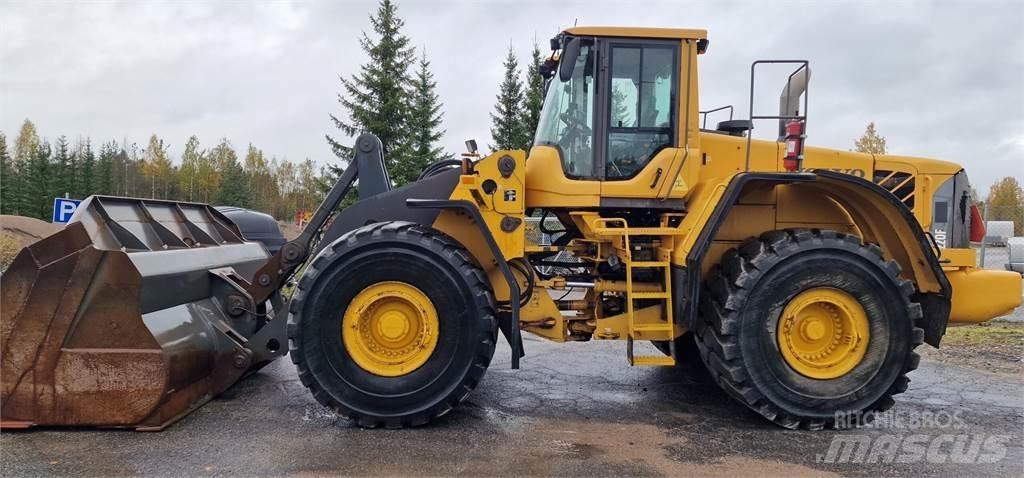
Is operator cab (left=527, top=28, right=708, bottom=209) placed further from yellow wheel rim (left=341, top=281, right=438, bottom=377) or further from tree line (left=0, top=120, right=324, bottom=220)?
tree line (left=0, top=120, right=324, bottom=220)

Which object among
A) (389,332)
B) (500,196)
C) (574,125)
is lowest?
(389,332)

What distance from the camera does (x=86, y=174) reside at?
133 feet

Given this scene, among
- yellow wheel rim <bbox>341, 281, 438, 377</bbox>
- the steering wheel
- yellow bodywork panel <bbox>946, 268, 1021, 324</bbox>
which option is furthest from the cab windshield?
yellow bodywork panel <bbox>946, 268, 1021, 324</bbox>

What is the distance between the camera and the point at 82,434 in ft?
12.2

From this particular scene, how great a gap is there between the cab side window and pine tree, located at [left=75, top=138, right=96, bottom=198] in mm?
43479

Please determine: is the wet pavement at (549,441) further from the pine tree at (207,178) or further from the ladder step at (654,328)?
the pine tree at (207,178)

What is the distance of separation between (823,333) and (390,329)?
301 centimetres

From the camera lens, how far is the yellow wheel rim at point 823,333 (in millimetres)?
4160

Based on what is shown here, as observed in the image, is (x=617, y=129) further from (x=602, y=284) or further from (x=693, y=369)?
(x=693, y=369)

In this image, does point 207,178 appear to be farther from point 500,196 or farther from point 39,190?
point 500,196

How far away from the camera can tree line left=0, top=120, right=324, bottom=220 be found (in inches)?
1421

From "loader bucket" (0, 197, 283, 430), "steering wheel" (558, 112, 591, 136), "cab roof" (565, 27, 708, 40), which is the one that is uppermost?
"cab roof" (565, 27, 708, 40)

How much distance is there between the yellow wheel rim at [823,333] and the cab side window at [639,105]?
1.51 meters

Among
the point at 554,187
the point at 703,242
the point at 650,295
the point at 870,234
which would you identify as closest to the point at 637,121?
the point at 554,187
